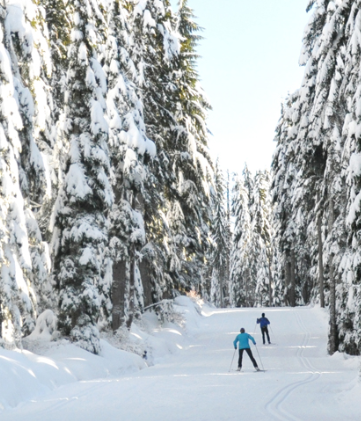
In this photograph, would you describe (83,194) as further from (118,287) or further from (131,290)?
(131,290)

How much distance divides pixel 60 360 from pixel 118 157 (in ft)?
29.2

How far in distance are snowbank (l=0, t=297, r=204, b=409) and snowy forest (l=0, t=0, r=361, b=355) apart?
0.54m

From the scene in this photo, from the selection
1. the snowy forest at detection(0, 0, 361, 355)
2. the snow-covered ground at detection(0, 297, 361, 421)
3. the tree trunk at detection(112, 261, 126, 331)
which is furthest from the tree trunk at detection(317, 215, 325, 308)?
the tree trunk at detection(112, 261, 126, 331)

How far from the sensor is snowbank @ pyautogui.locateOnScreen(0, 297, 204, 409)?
10789 millimetres

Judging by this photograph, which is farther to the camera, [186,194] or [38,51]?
[186,194]

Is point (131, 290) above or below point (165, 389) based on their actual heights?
above

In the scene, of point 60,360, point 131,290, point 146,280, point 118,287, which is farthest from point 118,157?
point 146,280

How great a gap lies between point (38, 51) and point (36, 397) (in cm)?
894

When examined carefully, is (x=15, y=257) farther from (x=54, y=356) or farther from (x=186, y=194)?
(x=186, y=194)

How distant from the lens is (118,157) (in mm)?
20750

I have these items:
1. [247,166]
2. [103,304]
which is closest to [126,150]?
[103,304]

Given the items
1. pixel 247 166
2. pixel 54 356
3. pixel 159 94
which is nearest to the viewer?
pixel 54 356

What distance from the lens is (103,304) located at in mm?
18719

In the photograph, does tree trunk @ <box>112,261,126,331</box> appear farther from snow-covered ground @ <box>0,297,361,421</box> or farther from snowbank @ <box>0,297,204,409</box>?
snow-covered ground @ <box>0,297,361,421</box>
